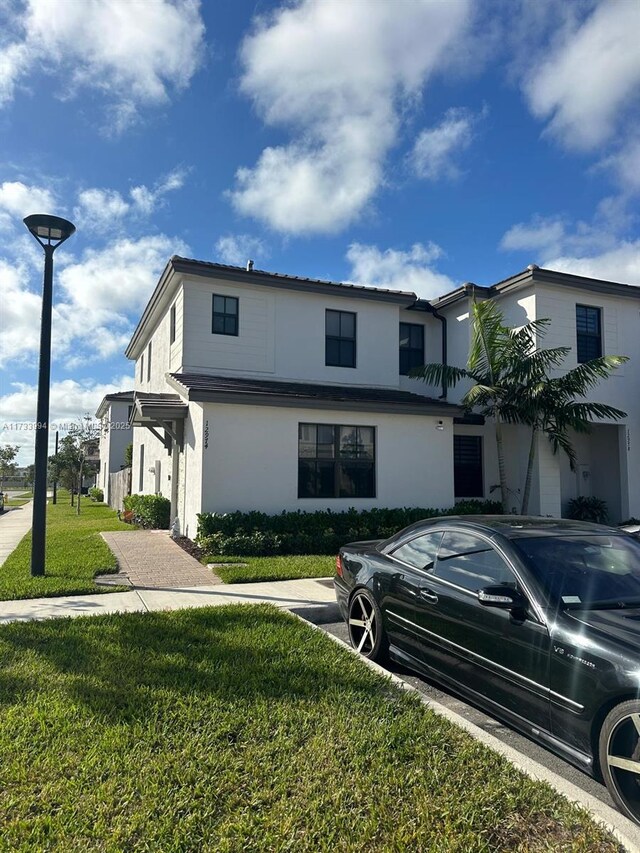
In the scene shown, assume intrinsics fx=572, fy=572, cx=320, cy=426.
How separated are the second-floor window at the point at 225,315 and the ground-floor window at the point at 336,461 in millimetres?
3467

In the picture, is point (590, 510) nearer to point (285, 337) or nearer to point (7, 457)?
point (285, 337)

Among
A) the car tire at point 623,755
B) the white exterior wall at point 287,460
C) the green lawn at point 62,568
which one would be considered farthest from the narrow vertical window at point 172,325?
the car tire at point 623,755

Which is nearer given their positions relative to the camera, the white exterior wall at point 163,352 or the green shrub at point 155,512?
the white exterior wall at point 163,352

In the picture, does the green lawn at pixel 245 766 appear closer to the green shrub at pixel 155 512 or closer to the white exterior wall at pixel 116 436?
the green shrub at pixel 155 512

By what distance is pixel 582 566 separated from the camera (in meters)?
4.00

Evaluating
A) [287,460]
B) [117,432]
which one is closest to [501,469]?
[287,460]

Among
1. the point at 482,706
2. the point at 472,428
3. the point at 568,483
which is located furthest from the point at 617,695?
the point at 568,483

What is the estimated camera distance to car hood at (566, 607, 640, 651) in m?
3.14

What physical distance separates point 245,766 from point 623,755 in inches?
78.7

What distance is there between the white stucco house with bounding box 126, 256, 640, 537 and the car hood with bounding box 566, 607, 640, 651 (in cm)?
880

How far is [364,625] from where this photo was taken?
5504 millimetres

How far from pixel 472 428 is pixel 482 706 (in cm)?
1244

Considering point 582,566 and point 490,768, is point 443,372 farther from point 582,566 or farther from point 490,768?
point 490,768

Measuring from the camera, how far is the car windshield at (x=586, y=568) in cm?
368
